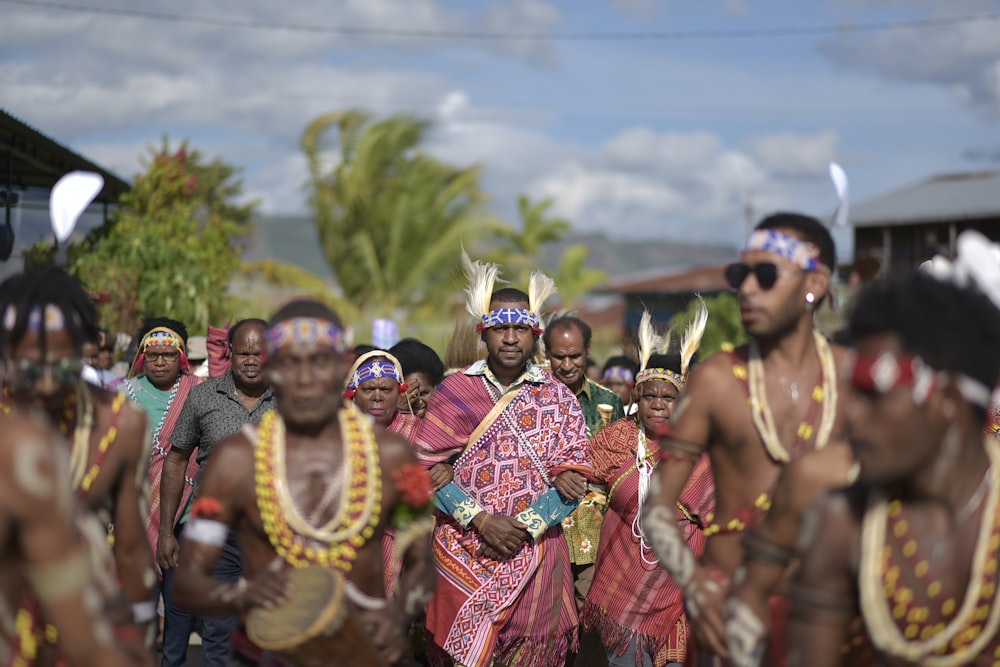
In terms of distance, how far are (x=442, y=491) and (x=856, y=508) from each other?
4.31 metres

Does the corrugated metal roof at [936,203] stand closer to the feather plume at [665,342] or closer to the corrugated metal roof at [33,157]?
the corrugated metal roof at [33,157]

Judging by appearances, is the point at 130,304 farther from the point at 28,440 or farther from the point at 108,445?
the point at 28,440

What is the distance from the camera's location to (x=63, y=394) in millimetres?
4258

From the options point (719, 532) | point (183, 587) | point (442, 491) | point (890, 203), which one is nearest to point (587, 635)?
point (442, 491)

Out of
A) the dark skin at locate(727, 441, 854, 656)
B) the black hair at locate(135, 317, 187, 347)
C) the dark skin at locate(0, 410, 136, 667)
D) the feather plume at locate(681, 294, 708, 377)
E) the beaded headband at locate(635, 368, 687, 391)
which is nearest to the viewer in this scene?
the dark skin at locate(0, 410, 136, 667)

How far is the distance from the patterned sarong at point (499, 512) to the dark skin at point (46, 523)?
417 centimetres

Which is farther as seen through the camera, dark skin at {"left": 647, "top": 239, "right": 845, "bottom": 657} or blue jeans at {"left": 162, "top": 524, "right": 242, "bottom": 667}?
blue jeans at {"left": 162, "top": 524, "right": 242, "bottom": 667}

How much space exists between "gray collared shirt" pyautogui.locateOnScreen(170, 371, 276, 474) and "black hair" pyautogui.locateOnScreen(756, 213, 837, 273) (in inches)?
156

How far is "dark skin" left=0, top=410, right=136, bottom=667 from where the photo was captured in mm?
2910

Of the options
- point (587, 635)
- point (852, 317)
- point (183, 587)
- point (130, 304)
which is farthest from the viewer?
point (130, 304)

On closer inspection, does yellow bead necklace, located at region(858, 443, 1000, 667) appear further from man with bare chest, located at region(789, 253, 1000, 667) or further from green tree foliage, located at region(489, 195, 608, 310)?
green tree foliage, located at region(489, 195, 608, 310)

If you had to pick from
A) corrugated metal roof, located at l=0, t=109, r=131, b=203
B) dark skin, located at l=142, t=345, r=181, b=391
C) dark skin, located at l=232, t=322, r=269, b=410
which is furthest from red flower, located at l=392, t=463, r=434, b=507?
corrugated metal roof, located at l=0, t=109, r=131, b=203

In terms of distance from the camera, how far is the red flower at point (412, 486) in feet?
14.2

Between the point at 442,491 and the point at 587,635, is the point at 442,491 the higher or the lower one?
the higher one
